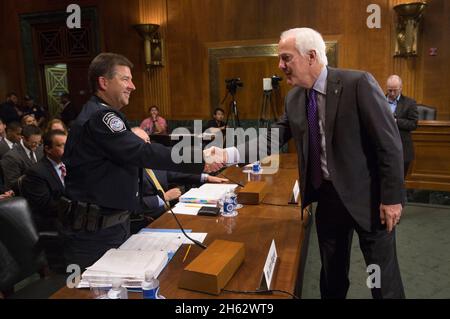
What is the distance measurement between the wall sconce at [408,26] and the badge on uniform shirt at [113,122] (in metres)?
5.57

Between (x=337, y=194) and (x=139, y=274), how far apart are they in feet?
3.08

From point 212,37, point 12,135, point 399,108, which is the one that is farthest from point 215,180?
point 212,37

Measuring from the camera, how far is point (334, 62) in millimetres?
6523

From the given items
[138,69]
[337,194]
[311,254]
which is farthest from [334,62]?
[337,194]

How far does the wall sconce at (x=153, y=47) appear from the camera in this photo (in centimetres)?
726

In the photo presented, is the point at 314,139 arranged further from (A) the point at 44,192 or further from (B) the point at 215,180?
(A) the point at 44,192

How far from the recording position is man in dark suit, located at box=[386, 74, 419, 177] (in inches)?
156

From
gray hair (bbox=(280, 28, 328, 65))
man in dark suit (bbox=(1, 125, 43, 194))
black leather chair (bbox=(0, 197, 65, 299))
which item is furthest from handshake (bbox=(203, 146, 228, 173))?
man in dark suit (bbox=(1, 125, 43, 194))

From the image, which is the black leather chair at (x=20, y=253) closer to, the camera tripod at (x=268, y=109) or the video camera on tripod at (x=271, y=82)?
the video camera on tripod at (x=271, y=82)

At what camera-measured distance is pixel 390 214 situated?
1.58m

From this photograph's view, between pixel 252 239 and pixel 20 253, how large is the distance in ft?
3.65

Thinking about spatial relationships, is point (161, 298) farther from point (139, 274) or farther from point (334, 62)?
point (334, 62)

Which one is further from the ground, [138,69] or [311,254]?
[138,69]

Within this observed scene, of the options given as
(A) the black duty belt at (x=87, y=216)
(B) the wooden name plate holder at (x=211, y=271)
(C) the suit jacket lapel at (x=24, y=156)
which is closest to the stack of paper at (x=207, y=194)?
(A) the black duty belt at (x=87, y=216)
